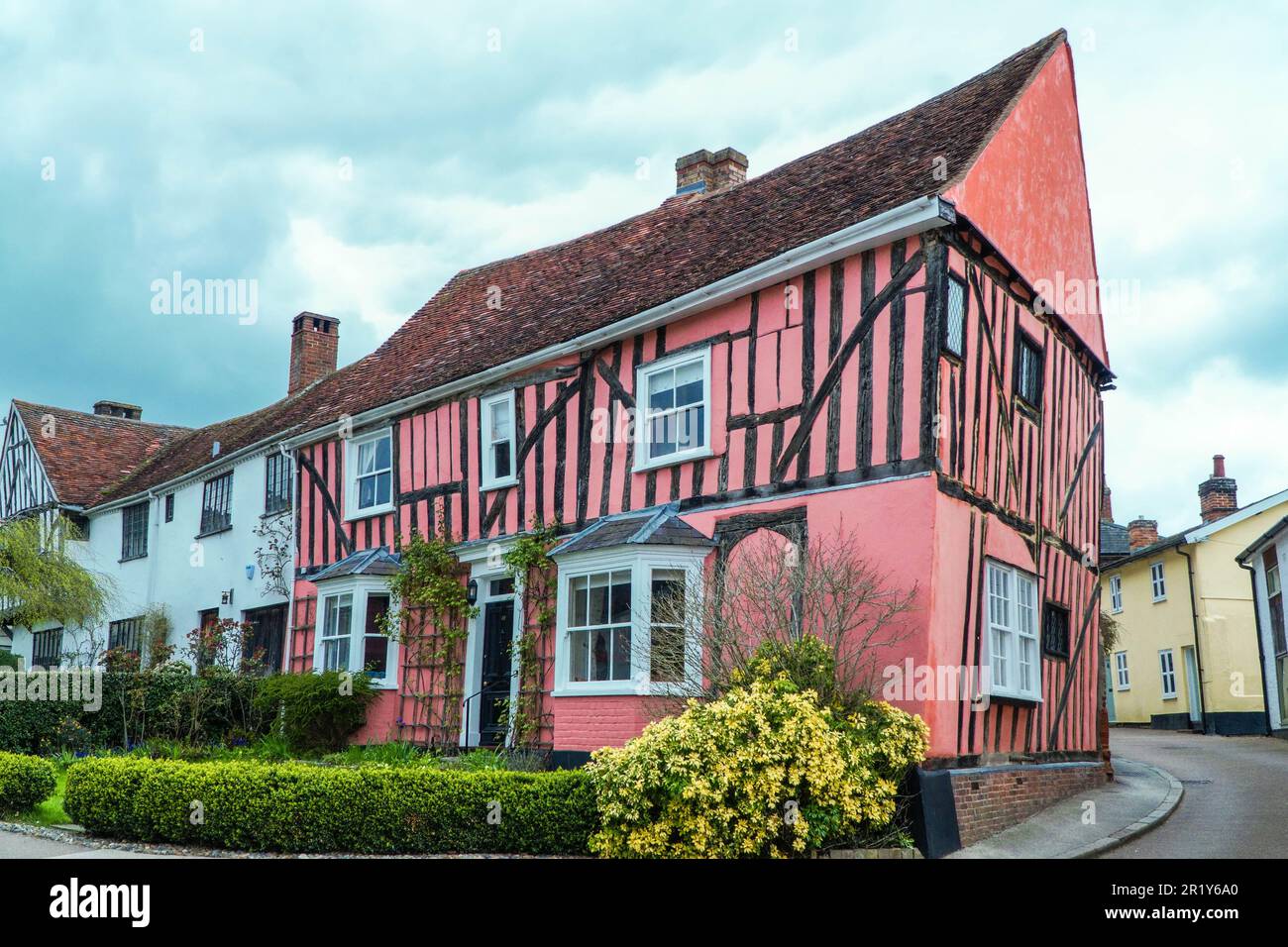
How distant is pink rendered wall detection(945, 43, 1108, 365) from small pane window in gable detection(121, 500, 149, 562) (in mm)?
19785

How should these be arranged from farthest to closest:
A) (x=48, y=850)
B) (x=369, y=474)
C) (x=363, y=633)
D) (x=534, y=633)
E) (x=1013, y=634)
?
(x=369, y=474)
(x=363, y=633)
(x=534, y=633)
(x=1013, y=634)
(x=48, y=850)

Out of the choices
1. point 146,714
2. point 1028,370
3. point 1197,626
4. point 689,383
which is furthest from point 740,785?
point 1197,626

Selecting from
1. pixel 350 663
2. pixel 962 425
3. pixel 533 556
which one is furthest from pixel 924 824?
pixel 350 663

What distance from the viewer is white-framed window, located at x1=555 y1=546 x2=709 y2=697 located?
11977mm

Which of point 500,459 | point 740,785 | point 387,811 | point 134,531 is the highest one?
point 134,531

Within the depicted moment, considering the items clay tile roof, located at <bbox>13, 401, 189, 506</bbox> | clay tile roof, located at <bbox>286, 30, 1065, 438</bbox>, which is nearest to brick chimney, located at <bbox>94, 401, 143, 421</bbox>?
clay tile roof, located at <bbox>13, 401, 189, 506</bbox>

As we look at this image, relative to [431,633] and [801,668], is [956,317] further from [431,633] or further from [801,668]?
[431,633]

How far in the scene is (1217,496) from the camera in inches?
1200

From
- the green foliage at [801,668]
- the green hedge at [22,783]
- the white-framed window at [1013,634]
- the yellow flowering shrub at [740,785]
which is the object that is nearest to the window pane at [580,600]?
the green foliage at [801,668]

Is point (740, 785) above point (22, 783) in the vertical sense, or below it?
above

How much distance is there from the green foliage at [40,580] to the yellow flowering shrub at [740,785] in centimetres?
1670

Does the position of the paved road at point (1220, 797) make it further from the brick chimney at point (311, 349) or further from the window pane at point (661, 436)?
the brick chimney at point (311, 349)

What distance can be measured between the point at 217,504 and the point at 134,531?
4.73 m
